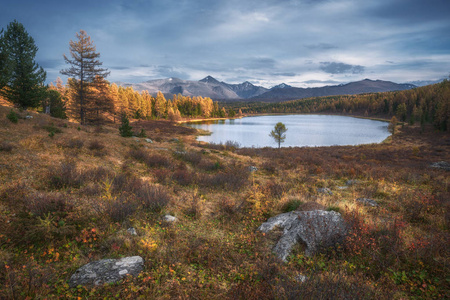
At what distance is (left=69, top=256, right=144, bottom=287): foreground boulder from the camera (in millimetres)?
3657

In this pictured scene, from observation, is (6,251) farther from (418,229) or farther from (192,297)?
(418,229)

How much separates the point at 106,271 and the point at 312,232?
4.58 m

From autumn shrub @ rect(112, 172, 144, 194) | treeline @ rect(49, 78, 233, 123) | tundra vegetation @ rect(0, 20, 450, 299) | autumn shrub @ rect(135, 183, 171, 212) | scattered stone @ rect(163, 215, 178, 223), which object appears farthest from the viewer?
treeline @ rect(49, 78, 233, 123)

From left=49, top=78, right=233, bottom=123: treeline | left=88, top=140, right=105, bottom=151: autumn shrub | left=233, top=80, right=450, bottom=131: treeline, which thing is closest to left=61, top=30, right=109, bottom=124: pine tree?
left=49, top=78, right=233, bottom=123: treeline

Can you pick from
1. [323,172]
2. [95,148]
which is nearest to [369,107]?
[323,172]

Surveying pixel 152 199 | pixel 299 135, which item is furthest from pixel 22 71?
pixel 299 135

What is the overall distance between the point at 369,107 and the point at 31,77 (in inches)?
6908

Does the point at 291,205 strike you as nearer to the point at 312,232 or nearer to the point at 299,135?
the point at 312,232

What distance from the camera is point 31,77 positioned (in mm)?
23266

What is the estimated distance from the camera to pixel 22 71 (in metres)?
22.8

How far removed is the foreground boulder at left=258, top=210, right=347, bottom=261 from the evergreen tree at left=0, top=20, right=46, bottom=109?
30.3m

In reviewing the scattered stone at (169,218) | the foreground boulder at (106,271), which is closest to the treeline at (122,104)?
the scattered stone at (169,218)

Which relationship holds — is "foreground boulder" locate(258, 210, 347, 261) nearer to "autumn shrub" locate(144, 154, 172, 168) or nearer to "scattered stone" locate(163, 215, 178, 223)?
"scattered stone" locate(163, 215, 178, 223)

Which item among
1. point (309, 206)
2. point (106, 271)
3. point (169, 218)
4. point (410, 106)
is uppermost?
point (410, 106)
